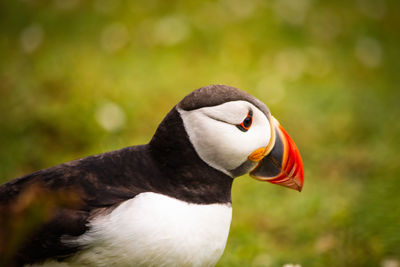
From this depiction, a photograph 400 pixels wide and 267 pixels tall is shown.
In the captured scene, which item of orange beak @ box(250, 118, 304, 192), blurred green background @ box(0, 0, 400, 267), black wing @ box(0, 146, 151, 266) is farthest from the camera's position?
blurred green background @ box(0, 0, 400, 267)

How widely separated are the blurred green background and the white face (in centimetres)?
113

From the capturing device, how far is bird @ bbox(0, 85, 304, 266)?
1816mm

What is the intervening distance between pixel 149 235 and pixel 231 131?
1.89ft

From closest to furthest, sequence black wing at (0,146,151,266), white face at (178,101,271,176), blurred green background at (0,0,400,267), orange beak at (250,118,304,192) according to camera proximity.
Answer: black wing at (0,146,151,266) < white face at (178,101,271,176) < orange beak at (250,118,304,192) < blurred green background at (0,0,400,267)

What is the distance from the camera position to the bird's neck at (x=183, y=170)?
199 centimetres

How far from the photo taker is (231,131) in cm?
198

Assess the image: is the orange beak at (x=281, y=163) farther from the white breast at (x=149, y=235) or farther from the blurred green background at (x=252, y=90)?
the blurred green background at (x=252, y=90)

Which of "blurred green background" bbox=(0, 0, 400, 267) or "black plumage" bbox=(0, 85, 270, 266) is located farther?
"blurred green background" bbox=(0, 0, 400, 267)

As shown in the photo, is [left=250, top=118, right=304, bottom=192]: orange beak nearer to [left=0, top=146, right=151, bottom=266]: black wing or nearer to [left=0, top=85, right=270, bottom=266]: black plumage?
[left=0, top=85, right=270, bottom=266]: black plumage

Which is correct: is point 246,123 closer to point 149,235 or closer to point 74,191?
point 149,235

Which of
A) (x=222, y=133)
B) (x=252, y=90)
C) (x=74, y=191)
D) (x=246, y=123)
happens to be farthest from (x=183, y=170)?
(x=252, y=90)

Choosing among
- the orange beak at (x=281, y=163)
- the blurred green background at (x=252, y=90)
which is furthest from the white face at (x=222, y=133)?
the blurred green background at (x=252, y=90)

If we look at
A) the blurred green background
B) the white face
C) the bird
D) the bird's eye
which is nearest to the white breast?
the bird

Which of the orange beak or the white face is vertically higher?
the white face
